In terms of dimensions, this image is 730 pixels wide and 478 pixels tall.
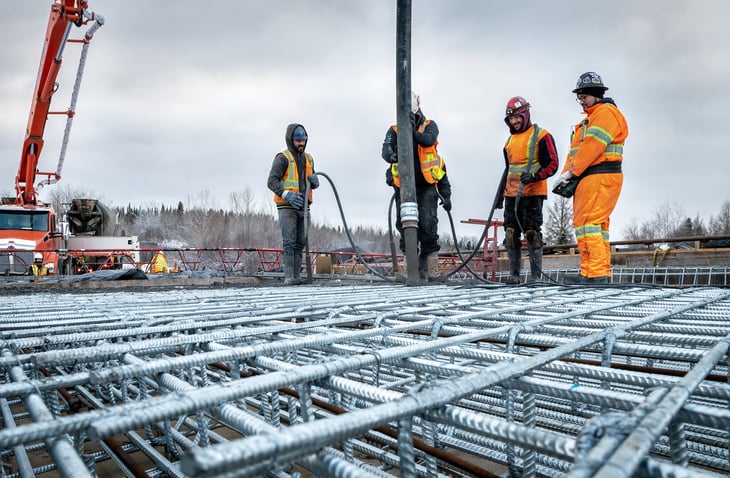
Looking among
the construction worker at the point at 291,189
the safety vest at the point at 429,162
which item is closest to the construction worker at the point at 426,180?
the safety vest at the point at 429,162

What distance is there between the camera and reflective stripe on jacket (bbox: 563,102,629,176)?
475 cm

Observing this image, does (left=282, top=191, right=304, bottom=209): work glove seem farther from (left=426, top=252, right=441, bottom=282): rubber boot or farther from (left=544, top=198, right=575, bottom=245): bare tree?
(left=544, top=198, right=575, bottom=245): bare tree

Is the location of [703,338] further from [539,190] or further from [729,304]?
[539,190]

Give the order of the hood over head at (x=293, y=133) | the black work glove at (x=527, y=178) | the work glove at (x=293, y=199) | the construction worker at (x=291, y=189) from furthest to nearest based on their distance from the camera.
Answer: the hood over head at (x=293, y=133), the construction worker at (x=291, y=189), the work glove at (x=293, y=199), the black work glove at (x=527, y=178)

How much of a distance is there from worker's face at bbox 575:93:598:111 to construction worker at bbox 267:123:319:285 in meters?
3.46

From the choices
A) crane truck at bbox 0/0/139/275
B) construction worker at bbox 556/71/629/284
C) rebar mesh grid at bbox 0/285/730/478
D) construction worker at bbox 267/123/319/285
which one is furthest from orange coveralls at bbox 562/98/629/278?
crane truck at bbox 0/0/139/275

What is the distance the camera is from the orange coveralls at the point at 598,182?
4770 mm

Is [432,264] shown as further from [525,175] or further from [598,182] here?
[598,182]

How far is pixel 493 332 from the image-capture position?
59.7 inches

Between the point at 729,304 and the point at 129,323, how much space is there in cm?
296

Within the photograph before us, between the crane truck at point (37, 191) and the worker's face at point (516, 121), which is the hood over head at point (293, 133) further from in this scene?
the crane truck at point (37, 191)

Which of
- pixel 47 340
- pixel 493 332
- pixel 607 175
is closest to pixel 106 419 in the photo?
pixel 47 340

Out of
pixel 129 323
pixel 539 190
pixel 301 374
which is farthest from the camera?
pixel 539 190

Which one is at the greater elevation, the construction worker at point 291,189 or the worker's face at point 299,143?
→ the worker's face at point 299,143
